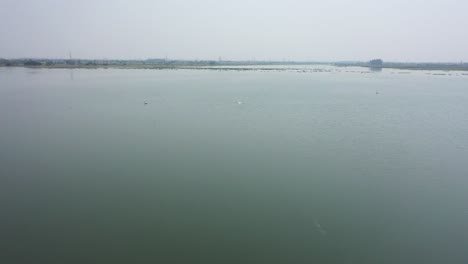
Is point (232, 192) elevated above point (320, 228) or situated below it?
above

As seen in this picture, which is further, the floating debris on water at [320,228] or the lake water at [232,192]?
the floating debris on water at [320,228]

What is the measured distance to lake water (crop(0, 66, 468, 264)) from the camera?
18.1ft

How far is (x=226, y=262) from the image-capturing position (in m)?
5.20

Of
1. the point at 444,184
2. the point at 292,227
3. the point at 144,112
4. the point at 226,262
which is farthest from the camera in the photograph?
the point at 144,112

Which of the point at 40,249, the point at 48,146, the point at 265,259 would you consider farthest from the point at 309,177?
the point at 48,146

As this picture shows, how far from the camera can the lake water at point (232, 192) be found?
552 cm

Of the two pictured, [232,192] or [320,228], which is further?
[232,192]

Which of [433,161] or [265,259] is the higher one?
[433,161]

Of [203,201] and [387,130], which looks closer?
[203,201]

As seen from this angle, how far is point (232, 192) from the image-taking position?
294 inches

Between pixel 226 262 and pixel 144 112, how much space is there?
1302 cm

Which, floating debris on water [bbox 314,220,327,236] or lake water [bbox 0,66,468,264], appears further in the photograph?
floating debris on water [bbox 314,220,327,236]

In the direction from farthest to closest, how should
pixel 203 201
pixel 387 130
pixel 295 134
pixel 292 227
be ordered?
pixel 387 130 → pixel 295 134 → pixel 203 201 → pixel 292 227

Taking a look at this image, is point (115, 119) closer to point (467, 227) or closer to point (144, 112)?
point (144, 112)
